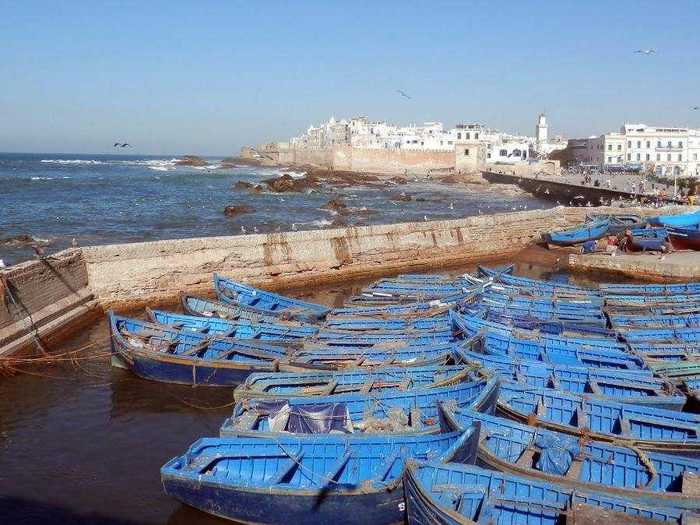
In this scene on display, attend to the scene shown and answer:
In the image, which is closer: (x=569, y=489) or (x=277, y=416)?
(x=569, y=489)

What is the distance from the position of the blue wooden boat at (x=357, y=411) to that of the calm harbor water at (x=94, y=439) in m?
1.72

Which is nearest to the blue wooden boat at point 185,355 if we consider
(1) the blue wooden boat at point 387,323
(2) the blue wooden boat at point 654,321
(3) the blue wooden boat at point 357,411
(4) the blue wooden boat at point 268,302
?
(1) the blue wooden boat at point 387,323

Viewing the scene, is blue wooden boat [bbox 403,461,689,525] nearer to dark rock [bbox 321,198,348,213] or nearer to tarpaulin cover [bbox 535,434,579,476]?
tarpaulin cover [bbox 535,434,579,476]

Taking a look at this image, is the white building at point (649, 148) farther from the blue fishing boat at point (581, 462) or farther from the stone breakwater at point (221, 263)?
the blue fishing boat at point (581, 462)

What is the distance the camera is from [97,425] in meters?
12.9

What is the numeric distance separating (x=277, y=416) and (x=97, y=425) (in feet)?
14.8

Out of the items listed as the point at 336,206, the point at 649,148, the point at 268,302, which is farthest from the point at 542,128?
the point at 268,302

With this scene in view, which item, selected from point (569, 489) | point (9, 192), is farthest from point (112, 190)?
point (569, 489)

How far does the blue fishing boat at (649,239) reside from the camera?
95.4 ft

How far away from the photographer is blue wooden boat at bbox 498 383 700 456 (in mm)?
9781

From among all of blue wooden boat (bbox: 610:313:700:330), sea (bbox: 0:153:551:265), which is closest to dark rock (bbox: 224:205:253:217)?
sea (bbox: 0:153:551:265)

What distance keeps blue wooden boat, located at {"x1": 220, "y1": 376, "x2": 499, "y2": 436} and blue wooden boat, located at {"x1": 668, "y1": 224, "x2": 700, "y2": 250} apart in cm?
2298

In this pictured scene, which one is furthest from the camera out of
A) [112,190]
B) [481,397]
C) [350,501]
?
[112,190]

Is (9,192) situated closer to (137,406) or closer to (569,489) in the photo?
(137,406)
